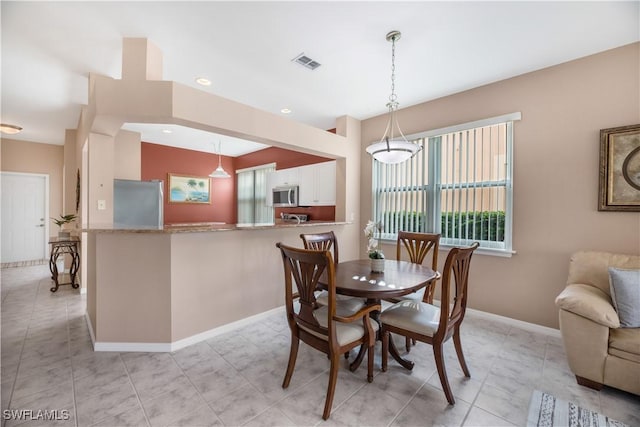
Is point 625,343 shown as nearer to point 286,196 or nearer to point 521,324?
point 521,324

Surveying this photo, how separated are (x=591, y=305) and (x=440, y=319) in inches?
43.6

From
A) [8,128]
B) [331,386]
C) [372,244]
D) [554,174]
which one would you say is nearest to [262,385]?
[331,386]

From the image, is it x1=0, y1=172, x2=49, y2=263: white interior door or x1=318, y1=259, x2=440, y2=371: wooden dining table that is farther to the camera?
x1=0, y1=172, x2=49, y2=263: white interior door

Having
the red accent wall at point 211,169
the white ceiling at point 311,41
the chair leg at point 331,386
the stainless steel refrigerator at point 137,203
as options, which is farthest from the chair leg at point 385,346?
the stainless steel refrigerator at point 137,203

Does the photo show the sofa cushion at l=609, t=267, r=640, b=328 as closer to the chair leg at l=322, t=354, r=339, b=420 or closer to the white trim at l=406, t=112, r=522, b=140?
the white trim at l=406, t=112, r=522, b=140

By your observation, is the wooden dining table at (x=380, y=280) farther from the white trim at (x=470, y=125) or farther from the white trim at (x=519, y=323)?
the white trim at (x=470, y=125)

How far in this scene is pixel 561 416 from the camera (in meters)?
1.67

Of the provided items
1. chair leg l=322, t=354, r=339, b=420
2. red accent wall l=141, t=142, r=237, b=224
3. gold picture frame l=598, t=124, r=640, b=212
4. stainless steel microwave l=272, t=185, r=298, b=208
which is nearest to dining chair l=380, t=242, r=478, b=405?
chair leg l=322, t=354, r=339, b=420

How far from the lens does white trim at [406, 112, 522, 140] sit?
2.98 metres

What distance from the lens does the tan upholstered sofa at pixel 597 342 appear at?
1.79 m

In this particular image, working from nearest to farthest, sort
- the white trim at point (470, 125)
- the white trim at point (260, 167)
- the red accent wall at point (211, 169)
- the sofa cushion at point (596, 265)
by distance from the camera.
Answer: the sofa cushion at point (596, 265) < the white trim at point (470, 125) < the red accent wall at point (211, 169) < the white trim at point (260, 167)

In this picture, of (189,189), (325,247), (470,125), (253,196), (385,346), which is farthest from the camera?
(253,196)

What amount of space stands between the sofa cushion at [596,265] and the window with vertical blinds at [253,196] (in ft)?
17.3

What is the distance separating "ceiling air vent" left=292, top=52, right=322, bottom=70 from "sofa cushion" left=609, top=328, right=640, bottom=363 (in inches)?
126
